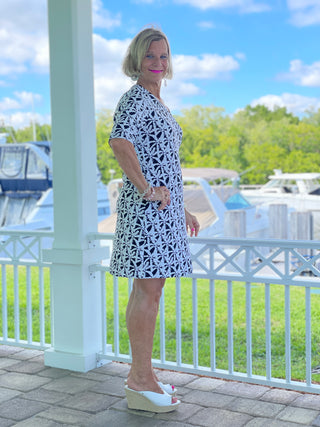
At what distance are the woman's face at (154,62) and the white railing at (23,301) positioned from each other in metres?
1.29

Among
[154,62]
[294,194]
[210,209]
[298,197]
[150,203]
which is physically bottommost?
[210,209]

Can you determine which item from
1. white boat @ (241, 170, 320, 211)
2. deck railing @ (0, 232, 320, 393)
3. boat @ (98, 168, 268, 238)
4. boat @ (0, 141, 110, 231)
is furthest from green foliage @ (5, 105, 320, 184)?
deck railing @ (0, 232, 320, 393)

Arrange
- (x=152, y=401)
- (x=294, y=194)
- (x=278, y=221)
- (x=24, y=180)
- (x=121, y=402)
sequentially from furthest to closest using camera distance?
(x=294, y=194), (x=24, y=180), (x=278, y=221), (x=121, y=402), (x=152, y=401)

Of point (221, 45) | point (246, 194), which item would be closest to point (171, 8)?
point (221, 45)

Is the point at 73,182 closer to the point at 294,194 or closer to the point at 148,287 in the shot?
the point at 148,287

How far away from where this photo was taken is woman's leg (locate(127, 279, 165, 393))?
251 cm

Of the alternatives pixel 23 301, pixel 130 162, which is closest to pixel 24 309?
pixel 23 301

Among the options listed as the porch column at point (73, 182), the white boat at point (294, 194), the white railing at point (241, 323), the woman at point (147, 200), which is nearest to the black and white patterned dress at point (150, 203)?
the woman at point (147, 200)

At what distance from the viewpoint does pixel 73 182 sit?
3215 millimetres

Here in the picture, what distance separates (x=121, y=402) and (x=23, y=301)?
5.54m

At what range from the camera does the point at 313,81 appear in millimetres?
39719

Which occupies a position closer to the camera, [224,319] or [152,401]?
[152,401]

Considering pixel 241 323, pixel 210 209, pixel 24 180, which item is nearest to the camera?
pixel 241 323

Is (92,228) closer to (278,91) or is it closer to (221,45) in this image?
(278,91)
